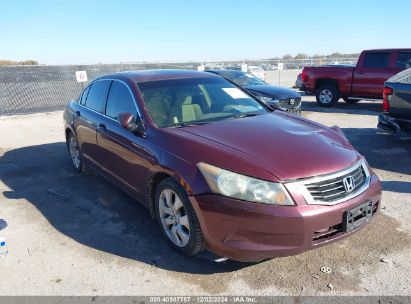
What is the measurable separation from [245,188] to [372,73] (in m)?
10.6

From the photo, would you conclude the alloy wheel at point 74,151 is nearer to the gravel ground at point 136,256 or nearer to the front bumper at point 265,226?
the gravel ground at point 136,256

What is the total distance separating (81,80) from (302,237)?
13.0 meters

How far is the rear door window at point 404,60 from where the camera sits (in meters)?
11.4

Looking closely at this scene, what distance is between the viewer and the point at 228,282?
3.11 metres

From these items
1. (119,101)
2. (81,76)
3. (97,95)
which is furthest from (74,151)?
(81,76)

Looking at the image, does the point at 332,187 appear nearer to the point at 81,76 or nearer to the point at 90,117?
the point at 90,117

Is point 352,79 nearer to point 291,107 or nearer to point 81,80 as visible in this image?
point 291,107

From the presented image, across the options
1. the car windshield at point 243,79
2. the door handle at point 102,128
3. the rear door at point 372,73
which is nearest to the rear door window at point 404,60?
the rear door at point 372,73

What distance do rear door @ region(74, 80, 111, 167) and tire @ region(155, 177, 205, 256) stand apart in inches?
68.6

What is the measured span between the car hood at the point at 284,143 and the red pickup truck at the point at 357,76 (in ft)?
29.3

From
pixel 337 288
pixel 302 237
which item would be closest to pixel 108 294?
pixel 302 237

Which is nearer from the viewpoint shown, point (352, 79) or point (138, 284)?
point (138, 284)

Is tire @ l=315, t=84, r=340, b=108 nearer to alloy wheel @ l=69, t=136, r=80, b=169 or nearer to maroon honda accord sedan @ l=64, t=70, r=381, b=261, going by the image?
maroon honda accord sedan @ l=64, t=70, r=381, b=261

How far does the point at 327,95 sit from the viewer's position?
42.7ft
